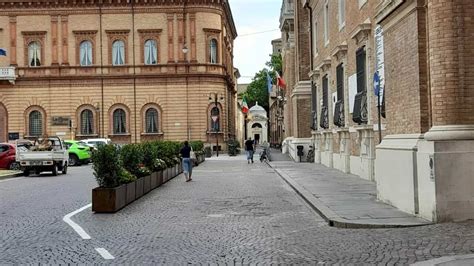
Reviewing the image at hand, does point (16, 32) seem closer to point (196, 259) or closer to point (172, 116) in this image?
point (172, 116)

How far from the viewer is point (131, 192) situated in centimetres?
1711

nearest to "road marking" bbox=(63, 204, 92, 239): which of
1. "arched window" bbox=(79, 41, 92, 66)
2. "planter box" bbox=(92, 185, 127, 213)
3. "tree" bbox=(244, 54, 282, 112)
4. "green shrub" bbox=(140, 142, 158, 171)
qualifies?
"planter box" bbox=(92, 185, 127, 213)

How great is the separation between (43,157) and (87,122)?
31546 millimetres

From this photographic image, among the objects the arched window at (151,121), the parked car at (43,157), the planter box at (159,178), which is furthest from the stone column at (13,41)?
the planter box at (159,178)

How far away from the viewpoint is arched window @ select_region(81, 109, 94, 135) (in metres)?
60.6

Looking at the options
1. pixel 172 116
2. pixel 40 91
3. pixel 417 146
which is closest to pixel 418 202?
pixel 417 146

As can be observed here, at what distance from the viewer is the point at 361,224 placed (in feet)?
37.9

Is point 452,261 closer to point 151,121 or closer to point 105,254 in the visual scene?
point 105,254

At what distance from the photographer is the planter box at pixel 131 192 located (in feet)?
54.7

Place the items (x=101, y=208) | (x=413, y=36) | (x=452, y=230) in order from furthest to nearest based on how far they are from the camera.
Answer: (x=101, y=208), (x=413, y=36), (x=452, y=230)

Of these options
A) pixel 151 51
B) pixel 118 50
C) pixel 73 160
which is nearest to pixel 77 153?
pixel 73 160

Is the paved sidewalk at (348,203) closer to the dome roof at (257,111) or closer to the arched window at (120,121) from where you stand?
the arched window at (120,121)

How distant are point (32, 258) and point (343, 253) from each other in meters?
4.52

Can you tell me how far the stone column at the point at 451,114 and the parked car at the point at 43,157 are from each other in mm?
21898
